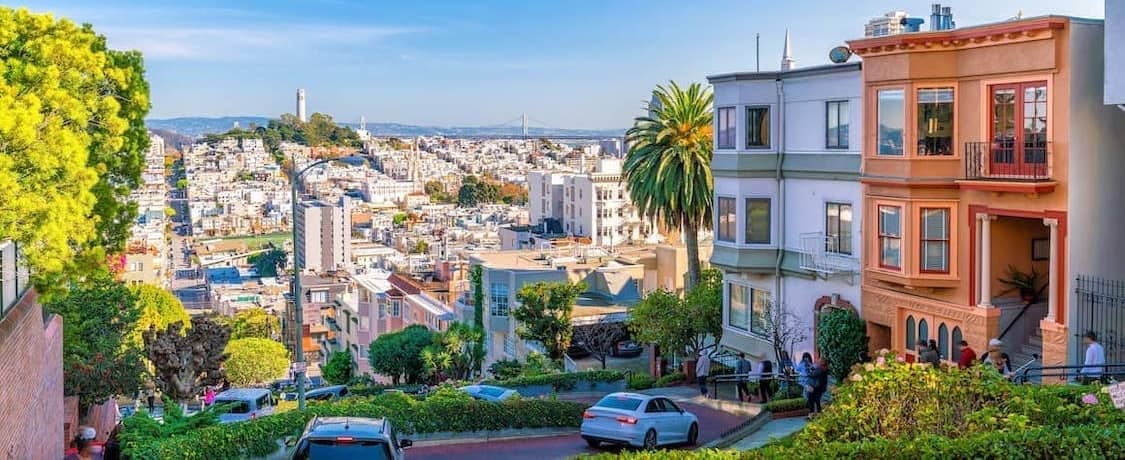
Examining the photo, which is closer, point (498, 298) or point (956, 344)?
point (956, 344)

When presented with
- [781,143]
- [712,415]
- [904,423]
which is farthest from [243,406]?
[904,423]

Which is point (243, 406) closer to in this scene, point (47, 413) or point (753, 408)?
point (47, 413)

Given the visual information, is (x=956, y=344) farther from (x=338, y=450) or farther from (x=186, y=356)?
(x=186, y=356)

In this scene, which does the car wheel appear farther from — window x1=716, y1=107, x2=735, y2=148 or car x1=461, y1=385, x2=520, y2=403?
window x1=716, y1=107, x2=735, y2=148

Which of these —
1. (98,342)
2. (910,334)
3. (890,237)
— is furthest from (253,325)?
(890,237)

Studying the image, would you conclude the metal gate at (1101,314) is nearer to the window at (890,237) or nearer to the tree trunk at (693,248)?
the window at (890,237)

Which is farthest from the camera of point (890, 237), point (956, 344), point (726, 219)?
point (726, 219)

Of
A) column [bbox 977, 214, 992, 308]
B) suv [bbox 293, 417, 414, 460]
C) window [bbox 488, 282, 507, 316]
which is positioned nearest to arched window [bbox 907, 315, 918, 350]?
column [bbox 977, 214, 992, 308]
